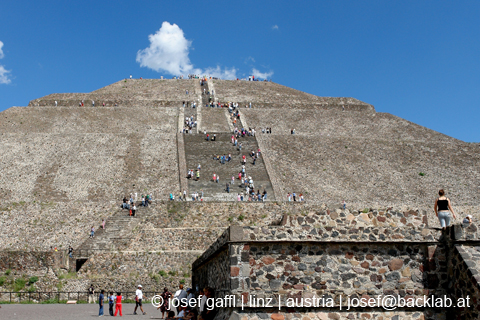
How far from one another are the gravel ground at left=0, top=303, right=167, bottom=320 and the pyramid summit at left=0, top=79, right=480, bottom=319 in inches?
58.6

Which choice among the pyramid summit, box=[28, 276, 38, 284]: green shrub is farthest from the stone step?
box=[28, 276, 38, 284]: green shrub

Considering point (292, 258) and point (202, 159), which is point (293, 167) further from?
point (292, 258)

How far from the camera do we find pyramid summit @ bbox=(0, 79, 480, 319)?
27.4ft

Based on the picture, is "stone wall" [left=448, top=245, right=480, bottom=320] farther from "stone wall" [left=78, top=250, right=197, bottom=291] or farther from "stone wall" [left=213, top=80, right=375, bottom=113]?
"stone wall" [left=213, top=80, right=375, bottom=113]

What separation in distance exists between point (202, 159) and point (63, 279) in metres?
16.4

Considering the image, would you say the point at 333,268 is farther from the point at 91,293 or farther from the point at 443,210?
the point at 91,293

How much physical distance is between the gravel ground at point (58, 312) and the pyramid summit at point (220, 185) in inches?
58.6

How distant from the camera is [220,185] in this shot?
30.1m

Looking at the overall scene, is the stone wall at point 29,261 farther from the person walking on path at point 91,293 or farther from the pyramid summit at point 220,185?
the person walking on path at point 91,293

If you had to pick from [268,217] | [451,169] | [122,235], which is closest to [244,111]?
[451,169]

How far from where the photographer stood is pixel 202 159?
1326 inches

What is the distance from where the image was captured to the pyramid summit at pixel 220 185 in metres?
8.35

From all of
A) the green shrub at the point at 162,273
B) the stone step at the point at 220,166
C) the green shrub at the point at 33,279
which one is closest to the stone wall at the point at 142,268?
the green shrub at the point at 162,273

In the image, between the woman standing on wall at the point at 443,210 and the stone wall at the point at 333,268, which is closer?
the stone wall at the point at 333,268
